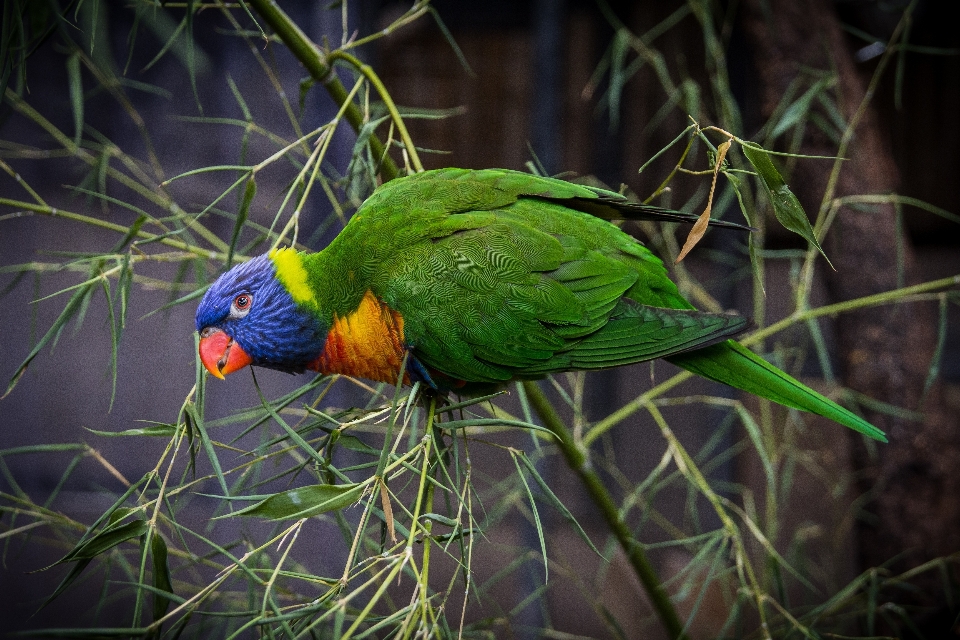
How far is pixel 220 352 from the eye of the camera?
88 centimetres

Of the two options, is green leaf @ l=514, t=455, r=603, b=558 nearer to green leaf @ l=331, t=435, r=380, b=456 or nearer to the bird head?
green leaf @ l=331, t=435, r=380, b=456

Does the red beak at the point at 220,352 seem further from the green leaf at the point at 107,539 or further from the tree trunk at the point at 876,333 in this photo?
the tree trunk at the point at 876,333

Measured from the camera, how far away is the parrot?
0.81 metres

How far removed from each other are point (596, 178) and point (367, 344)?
144 centimetres

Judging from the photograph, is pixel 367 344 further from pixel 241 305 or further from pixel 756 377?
pixel 756 377

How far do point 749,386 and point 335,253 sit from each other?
21.1 inches

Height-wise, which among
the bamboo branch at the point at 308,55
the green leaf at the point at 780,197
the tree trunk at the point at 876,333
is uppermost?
the bamboo branch at the point at 308,55

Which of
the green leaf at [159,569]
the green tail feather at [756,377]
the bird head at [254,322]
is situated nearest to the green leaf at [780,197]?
the green tail feather at [756,377]

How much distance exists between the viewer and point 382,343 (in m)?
0.85

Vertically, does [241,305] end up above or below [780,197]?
below

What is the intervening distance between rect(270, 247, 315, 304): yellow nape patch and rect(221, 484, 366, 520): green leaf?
344 millimetres

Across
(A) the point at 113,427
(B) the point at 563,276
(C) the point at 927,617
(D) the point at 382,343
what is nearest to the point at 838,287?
(C) the point at 927,617

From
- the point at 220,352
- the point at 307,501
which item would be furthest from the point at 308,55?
the point at 307,501

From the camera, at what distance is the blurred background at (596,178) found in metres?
1.48
